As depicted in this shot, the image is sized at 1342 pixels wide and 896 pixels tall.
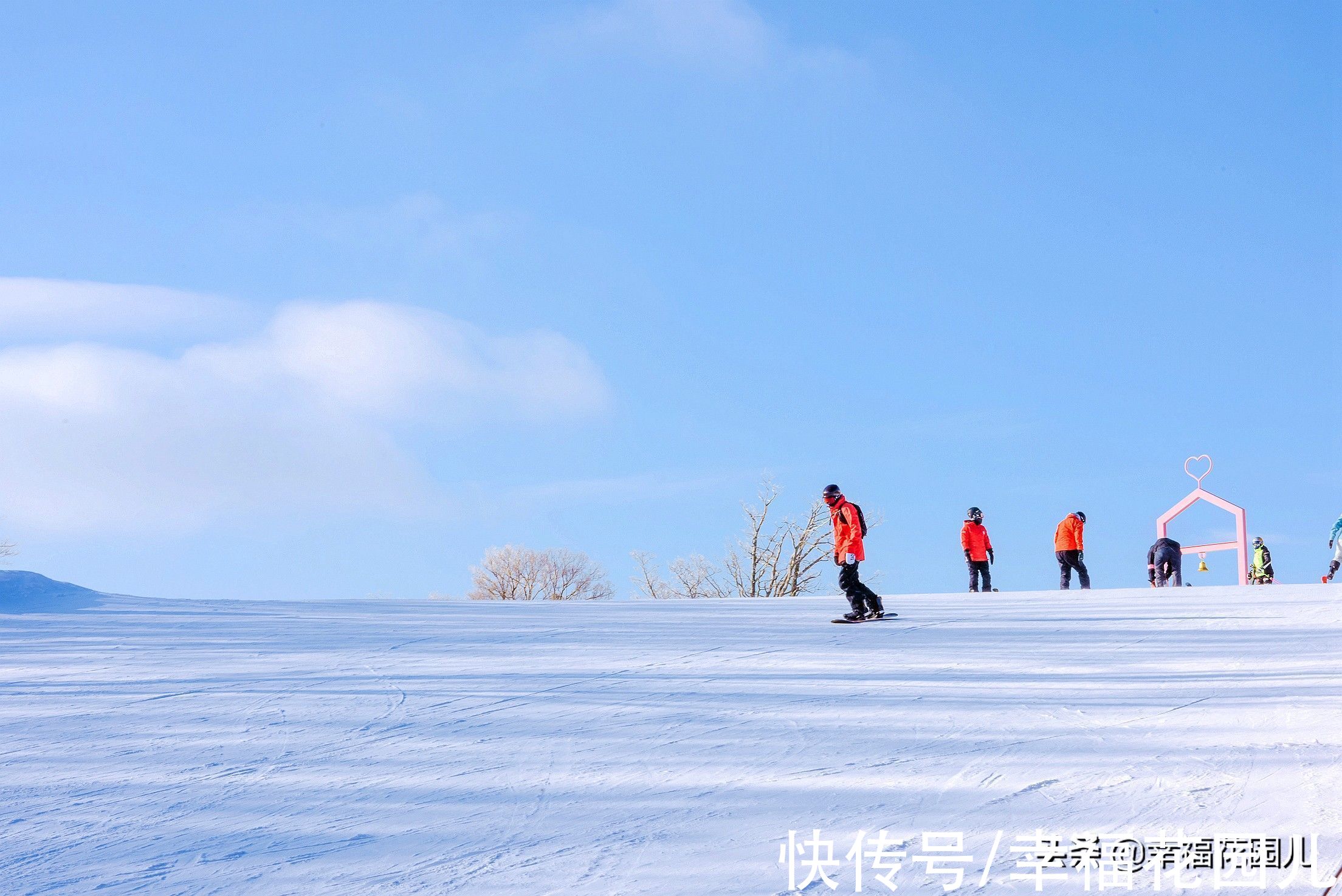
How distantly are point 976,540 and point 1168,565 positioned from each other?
468cm

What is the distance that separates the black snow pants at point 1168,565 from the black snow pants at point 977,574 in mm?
4542

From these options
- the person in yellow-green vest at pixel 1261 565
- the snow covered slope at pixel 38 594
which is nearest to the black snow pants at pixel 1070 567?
the person in yellow-green vest at pixel 1261 565

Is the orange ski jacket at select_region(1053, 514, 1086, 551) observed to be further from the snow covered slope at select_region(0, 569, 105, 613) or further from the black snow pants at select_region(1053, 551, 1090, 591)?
the snow covered slope at select_region(0, 569, 105, 613)

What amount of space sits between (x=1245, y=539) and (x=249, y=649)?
73.8 ft

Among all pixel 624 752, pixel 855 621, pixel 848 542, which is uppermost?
pixel 848 542

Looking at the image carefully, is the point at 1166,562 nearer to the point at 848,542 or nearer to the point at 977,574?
the point at 977,574

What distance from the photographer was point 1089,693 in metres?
7.48

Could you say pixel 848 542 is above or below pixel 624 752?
above

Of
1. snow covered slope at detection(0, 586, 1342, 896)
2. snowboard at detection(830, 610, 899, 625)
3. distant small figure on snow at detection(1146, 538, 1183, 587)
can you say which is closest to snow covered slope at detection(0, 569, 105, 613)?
snow covered slope at detection(0, 586, 1342, 896)

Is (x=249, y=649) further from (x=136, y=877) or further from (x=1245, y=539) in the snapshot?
(x=1245, y=539)

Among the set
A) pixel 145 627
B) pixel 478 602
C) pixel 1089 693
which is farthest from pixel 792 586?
pixel 1089 693

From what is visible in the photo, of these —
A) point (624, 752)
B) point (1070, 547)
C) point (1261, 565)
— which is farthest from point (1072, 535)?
point (624, 752)

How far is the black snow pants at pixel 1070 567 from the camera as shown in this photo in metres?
19.6

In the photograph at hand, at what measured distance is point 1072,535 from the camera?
2003 centimetres
